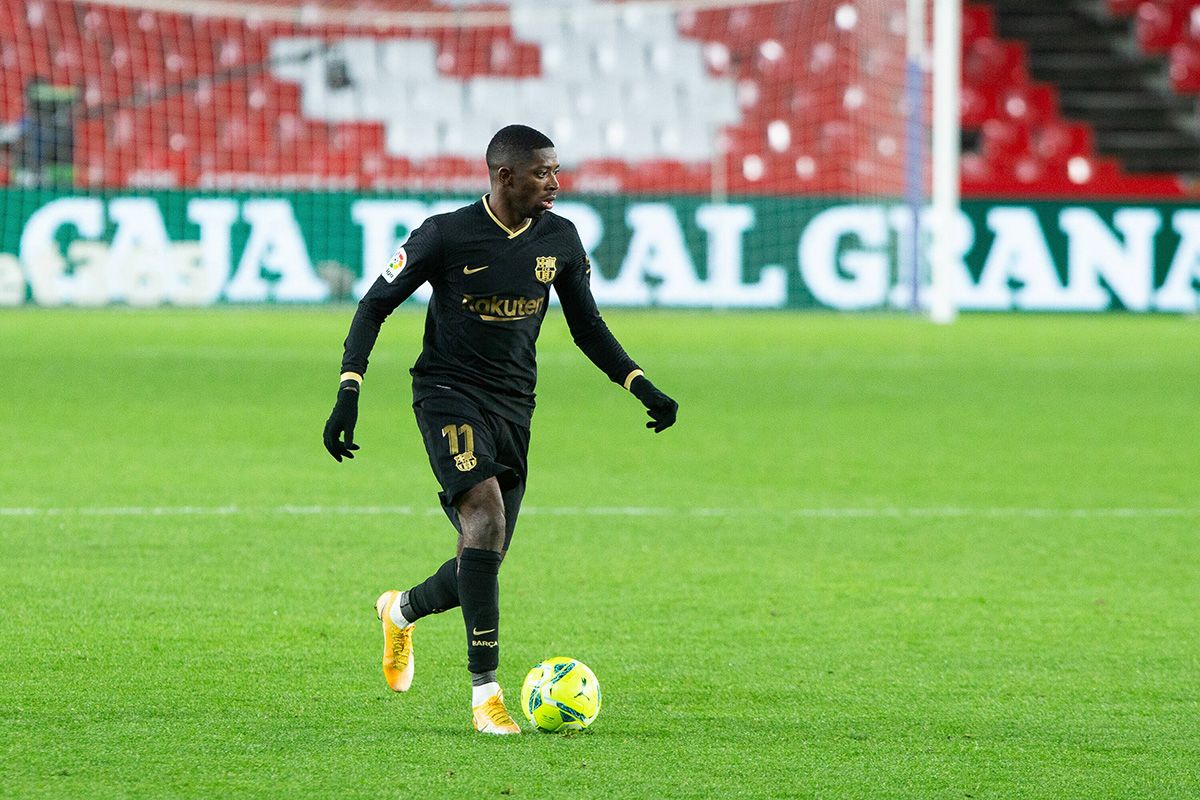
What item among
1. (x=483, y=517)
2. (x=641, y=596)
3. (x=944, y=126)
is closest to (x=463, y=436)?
(x=483, y=517)

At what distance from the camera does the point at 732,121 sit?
26.4m

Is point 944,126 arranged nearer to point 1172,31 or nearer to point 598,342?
point 1172,31

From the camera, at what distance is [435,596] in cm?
486

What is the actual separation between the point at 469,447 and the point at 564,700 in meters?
0.65

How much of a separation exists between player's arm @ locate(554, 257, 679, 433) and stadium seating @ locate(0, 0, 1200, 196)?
62.7ft

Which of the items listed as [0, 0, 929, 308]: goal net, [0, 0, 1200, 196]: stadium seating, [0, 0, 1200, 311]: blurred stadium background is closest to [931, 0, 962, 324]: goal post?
[0, 0, 1200, 311]: blurred stadium background

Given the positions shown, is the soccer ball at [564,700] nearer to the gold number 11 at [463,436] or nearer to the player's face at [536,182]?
the gold number 11 at [463,436]

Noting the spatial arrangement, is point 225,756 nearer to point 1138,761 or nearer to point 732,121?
point 1138,761

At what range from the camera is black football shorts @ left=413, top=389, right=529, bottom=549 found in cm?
455

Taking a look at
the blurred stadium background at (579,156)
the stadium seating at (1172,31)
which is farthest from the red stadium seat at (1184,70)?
the blurred stadium background at (579,156)

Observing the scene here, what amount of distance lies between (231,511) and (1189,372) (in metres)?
10.6

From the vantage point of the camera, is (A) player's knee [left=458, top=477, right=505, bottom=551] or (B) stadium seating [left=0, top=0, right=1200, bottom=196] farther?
(B) stadium seating [left=0, top=0, right=1200, bottom=196]

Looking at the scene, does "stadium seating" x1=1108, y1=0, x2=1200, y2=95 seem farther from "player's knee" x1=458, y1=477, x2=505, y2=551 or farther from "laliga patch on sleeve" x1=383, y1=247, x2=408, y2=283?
"player's knee" x1=458, y1=477, x2=505, y2=551

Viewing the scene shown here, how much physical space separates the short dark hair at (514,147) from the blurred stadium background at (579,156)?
16.5 meters
